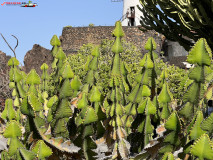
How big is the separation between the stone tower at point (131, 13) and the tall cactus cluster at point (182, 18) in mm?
28478

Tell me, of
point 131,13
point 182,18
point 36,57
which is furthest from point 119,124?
point 131,13

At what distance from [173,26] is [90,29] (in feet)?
76.6

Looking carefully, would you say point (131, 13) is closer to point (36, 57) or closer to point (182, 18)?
point (36, 57)

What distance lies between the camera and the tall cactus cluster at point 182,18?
340 inches

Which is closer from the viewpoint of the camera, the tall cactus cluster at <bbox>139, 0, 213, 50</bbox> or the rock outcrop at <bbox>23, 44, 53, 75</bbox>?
the tall cactus cluster at <bbox>139, 0, 213, 50</bbox>

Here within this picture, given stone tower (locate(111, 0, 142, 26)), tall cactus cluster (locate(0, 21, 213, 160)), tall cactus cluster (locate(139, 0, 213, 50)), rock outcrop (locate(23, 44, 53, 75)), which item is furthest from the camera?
stone tower (locate(111, 0, 142, 26))

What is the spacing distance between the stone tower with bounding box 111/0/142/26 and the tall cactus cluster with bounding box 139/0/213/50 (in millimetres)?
28478

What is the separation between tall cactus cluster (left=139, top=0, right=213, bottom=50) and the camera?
28.3 ft

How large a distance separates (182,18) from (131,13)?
31.0 meters

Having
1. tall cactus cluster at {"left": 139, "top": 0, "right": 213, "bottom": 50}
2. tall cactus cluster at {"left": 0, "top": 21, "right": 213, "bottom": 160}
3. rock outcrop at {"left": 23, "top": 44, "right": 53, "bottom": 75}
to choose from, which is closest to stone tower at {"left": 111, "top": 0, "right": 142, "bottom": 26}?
rock outcrop at {"left": 23, "top": 44, "right": 53, "bottom": 75}

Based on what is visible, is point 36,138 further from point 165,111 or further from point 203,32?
point 203,32

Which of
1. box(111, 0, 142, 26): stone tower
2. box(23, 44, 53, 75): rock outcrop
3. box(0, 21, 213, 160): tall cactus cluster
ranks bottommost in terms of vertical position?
box(0, 21, 213, 160): tall cactus cluster

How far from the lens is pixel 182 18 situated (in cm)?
865

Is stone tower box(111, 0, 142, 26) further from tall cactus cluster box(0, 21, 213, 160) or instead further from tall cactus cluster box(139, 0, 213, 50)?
tall cactus cluster box(0, 21, 213, 160)
